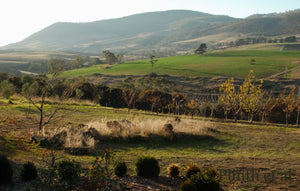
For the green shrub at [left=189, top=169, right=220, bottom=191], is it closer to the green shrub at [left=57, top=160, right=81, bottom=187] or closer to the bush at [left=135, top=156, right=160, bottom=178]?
the bush at [left=135, top=156, right=160, bottom=178]

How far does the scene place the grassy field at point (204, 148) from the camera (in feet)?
39.7

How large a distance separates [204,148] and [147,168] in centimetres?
704

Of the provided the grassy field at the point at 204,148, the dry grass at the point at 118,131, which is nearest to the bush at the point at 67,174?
the grassy field at the point at 204,148

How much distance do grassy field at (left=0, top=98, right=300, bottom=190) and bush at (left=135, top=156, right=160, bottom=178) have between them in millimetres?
980

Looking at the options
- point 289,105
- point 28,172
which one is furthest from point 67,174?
point 289,105

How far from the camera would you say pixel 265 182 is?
36.6 feet

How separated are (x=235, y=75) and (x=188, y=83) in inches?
619

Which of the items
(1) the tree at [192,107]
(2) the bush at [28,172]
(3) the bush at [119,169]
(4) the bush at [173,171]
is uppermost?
(2) the bush at [28,172]

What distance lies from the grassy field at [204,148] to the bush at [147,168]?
3.22 feet

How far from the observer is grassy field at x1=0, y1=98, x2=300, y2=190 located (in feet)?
39.7

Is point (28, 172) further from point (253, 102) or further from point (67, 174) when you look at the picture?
point (253, 102)

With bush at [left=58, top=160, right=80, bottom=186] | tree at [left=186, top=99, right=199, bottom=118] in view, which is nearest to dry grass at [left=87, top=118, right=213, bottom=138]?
bush at [left=58, top=160, right=80, bottom=186]

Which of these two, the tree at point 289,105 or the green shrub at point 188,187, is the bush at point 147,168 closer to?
the green shrub at point 188,187

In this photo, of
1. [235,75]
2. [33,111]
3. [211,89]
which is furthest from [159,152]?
[235,75]
